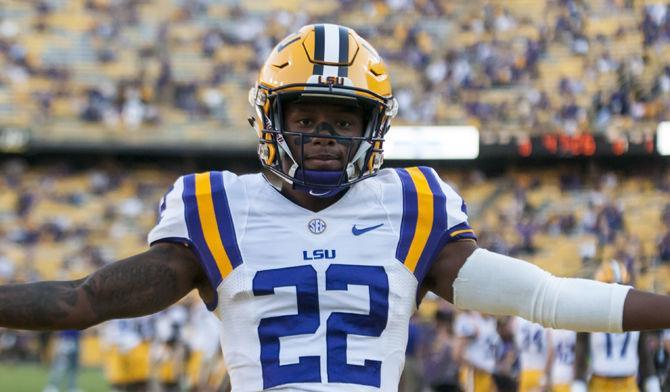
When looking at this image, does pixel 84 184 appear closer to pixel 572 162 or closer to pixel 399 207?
pixel 572 162

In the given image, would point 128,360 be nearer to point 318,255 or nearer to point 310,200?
point 310,200

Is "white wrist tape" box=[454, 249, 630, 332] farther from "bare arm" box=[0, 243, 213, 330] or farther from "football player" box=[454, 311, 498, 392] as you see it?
"football player" box=[454, 311, 498, 392]

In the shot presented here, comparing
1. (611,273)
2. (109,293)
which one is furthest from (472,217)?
(109,293)

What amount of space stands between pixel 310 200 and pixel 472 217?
1791cm

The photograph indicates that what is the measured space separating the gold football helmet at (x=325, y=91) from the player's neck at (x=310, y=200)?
0.04 metres

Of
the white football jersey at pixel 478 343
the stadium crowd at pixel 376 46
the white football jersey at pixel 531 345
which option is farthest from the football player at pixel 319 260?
the stadium crowd at pixel 376 46

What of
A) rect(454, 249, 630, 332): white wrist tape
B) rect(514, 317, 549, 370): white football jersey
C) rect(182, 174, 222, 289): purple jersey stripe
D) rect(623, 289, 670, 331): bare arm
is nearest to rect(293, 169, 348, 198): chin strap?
rect(182, 174, 222, 289): purple jersey stripe

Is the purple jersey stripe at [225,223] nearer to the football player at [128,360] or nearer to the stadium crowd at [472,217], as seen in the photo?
the football player at [128,360]

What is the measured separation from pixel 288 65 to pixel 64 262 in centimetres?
1833

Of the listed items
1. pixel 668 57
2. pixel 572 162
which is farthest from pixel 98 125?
pixel 668 57

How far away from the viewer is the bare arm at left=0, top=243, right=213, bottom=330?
2.56 m

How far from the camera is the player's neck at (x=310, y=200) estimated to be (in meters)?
2.89

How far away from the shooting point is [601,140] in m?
20.1

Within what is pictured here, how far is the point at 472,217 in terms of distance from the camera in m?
20.6
